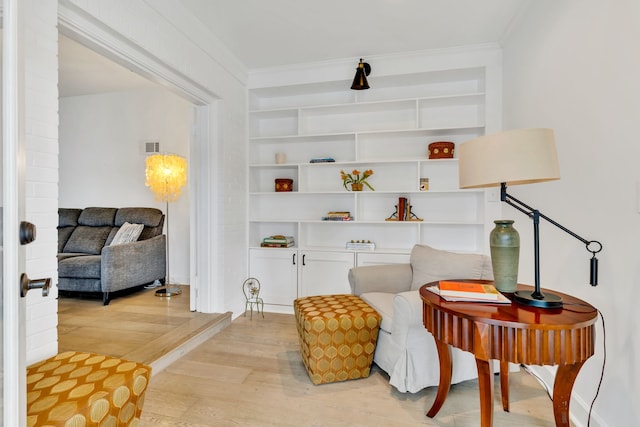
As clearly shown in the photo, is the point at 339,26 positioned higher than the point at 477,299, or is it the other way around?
the point at 339,26

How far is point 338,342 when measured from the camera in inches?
82.4

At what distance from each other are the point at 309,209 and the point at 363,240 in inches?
27.3

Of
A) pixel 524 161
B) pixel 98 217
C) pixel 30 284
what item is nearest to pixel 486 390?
pixel 524 161

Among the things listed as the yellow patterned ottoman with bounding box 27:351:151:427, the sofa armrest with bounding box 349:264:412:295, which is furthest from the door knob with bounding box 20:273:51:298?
the sofa armrest with bounding box 349:264:412:295

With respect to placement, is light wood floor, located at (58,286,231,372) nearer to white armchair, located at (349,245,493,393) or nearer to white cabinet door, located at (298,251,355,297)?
white cabinet door, located at (298,251,355,297)

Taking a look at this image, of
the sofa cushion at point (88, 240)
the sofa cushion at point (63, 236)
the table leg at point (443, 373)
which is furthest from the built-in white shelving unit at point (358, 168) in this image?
the sofa cushion at point (63, 236)

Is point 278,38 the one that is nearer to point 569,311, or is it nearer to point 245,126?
point 245,126

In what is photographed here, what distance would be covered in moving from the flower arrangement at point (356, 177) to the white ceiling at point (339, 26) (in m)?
1.12

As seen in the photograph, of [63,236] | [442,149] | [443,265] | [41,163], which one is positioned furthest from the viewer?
[63,236]

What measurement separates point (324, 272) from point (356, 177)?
1.04 metres

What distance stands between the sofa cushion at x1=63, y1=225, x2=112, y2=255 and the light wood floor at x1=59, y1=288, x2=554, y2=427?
3.76ft

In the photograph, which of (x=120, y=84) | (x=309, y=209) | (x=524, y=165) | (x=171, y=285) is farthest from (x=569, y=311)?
(x=120, y=84)

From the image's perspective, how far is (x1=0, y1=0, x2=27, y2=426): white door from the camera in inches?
36.0

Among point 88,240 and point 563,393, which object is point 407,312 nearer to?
point 563,393
